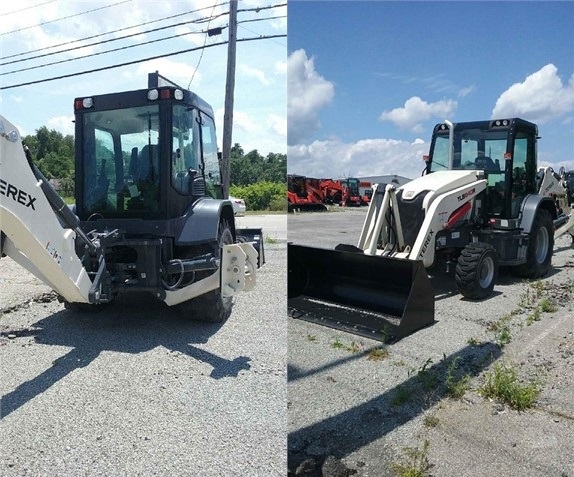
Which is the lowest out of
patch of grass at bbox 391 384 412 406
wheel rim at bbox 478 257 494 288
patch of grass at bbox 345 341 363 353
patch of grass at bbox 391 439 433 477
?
patch of grass at bbox 391 439 433 477

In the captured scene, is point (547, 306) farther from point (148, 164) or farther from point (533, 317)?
point (148, 164)

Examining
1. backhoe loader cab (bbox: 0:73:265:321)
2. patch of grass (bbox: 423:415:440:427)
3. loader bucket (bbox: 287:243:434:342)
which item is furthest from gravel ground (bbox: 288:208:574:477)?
backhoe loader cab (bbox: 0:73:265:321)

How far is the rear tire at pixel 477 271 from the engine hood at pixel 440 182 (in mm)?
724

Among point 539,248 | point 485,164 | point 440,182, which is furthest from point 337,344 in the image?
point 539,248

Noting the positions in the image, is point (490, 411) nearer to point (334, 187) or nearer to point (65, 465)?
point (65, 465)

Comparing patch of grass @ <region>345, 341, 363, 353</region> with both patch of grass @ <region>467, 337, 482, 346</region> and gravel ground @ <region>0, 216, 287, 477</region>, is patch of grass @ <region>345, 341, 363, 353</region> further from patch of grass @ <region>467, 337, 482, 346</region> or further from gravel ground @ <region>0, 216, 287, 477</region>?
patch of grass @ <region>467, 337, 482, 346</region>

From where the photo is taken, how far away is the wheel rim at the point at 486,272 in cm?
582

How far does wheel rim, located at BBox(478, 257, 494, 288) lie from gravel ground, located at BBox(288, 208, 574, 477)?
0.70 meters

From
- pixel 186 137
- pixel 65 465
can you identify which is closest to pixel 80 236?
pixel 186 137

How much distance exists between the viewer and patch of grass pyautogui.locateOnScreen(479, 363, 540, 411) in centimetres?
299

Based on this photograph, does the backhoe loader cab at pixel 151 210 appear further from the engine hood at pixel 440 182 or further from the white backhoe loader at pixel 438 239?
the engine hood at pixel 440 182

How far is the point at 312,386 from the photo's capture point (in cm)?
332

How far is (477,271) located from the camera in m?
5.59

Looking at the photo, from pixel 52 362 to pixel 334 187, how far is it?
23796 millimetres
